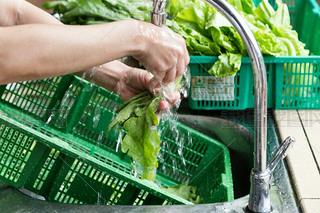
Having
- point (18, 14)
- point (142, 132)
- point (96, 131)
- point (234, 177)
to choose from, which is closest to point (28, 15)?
point (18, 14)

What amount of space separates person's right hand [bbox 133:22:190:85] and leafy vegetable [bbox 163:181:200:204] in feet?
3.18

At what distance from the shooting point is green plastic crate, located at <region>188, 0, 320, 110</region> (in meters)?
2.41

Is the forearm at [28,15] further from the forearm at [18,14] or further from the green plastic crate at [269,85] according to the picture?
the green plastic crate at [269,85]

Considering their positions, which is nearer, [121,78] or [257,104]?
[257,104]

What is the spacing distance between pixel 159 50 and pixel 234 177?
4.32 feet

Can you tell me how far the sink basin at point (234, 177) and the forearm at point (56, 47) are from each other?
0.63 m

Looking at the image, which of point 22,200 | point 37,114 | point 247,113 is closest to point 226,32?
point 247,113

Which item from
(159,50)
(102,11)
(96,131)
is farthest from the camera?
(102,11)

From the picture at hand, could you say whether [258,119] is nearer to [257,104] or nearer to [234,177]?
[257,104]

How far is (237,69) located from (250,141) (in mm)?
362

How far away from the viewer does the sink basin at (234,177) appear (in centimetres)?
180

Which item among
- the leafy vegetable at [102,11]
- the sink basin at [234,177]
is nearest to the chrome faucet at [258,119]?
the sink basin at [234,177]

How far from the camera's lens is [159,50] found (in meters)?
1.47

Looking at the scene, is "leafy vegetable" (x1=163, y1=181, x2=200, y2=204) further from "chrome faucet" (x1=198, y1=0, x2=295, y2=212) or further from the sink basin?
"chrome faucet" (x1=198, y1=0, x2=295, y2=212)
